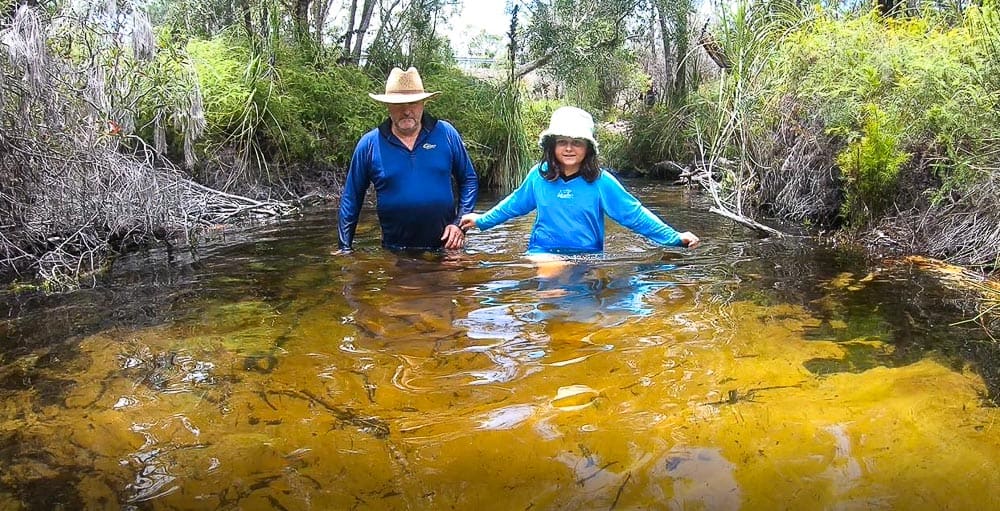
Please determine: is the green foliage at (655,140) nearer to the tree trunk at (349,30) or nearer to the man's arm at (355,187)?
the tree trunk at (349,30)

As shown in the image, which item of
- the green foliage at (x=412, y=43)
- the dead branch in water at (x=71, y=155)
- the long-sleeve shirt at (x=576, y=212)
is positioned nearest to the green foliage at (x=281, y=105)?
the green foliage at (x=412, y=43)

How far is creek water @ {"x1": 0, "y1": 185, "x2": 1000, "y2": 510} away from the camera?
2.08m

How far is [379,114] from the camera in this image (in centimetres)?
1248

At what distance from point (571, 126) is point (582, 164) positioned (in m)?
0.31

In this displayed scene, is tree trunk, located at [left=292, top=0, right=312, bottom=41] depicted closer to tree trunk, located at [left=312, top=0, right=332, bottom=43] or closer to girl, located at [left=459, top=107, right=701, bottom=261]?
tree trunk, located at [left=312, top=0, right=332, bottom=43]

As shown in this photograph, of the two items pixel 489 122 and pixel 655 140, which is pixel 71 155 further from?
pixel 655 140

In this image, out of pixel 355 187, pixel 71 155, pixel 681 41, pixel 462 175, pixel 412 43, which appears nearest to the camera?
pixel 71 155

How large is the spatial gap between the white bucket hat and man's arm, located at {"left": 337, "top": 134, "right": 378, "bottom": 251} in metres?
1.52

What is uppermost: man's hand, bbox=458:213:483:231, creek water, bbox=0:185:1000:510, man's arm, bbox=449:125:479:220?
man's arm, bbox=449:125:479:220

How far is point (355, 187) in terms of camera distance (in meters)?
5.54

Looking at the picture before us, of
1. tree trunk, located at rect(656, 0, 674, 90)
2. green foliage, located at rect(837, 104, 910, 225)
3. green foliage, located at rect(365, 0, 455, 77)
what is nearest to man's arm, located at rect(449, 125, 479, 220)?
green foliage, located at rect(837, 104, 910, 225)

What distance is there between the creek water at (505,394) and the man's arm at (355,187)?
0.90 meters

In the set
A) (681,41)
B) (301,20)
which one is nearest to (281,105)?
(301,20)

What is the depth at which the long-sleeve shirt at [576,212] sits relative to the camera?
4.84 meters
